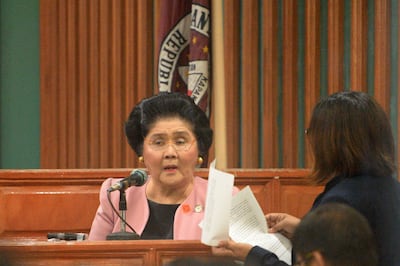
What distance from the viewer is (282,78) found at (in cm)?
619

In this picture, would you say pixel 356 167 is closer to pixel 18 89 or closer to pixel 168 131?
pixel 168 131

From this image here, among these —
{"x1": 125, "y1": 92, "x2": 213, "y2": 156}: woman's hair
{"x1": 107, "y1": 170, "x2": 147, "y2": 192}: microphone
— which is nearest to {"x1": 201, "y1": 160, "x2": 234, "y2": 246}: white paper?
{"x1": 107, "y1": 170, "x2": 147, "y2": 192}: microphone

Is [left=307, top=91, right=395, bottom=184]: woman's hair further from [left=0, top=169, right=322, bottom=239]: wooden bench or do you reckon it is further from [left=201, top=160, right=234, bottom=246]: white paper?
[left=0, top=169, right=322, bottom=239]: wooden bench

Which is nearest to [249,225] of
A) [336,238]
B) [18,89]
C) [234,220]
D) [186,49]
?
[234,220]

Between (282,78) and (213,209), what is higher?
(282,78)

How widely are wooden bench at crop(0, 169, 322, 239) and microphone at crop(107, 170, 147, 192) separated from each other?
0.96m

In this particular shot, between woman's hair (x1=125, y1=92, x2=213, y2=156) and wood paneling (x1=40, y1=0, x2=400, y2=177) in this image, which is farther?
wood paneling (x1=40, y1=0, x2=400, y2=177)

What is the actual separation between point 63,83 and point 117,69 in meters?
0.43

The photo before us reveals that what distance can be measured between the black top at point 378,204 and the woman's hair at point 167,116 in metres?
1.08

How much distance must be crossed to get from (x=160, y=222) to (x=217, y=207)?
31.5 inches

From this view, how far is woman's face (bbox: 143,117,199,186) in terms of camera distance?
3.55 metres

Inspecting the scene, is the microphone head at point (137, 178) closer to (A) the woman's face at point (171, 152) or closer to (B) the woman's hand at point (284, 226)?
(A) the woman's face at point (171, 152)

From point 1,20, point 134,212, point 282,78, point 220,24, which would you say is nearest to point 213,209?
point 134,212

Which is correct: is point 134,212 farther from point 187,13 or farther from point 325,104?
point 187,13
